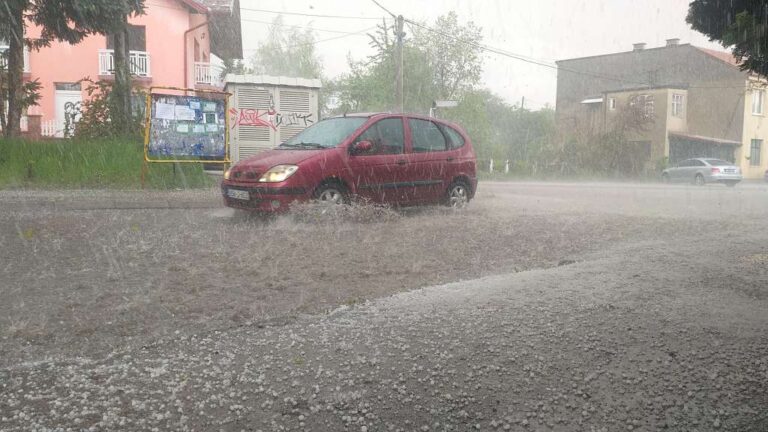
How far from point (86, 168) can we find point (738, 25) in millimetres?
12617

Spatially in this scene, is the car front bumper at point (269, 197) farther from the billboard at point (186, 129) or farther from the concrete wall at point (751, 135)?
the concrete wall at point (751, 135)

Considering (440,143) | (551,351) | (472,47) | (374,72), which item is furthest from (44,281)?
(472,47)

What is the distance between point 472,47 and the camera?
134ft

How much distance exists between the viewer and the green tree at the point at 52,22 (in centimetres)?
1316

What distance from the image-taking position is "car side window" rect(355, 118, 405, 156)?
9.03m

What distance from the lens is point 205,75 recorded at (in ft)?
94.8

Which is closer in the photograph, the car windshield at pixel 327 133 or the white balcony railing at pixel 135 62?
the car windshield at pixel 327 133

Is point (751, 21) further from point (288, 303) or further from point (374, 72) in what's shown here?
point (374, 72)

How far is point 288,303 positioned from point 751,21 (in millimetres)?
3582

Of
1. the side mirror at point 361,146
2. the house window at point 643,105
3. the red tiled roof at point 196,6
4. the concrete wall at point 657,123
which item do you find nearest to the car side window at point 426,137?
the side mirror at point 361,146

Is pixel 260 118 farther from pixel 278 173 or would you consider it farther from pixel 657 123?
pixel 657 123

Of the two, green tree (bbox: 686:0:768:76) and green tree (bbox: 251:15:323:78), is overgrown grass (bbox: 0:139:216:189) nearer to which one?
green tree (bbox: 686:0:768:76)

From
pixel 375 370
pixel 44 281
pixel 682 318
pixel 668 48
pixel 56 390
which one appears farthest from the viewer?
pixel 668 48

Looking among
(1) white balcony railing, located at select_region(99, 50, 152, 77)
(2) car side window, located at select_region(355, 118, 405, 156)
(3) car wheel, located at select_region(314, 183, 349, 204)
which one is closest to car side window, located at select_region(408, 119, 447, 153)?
(2) car side window, located at select_region(355, 118, 405, 156)
